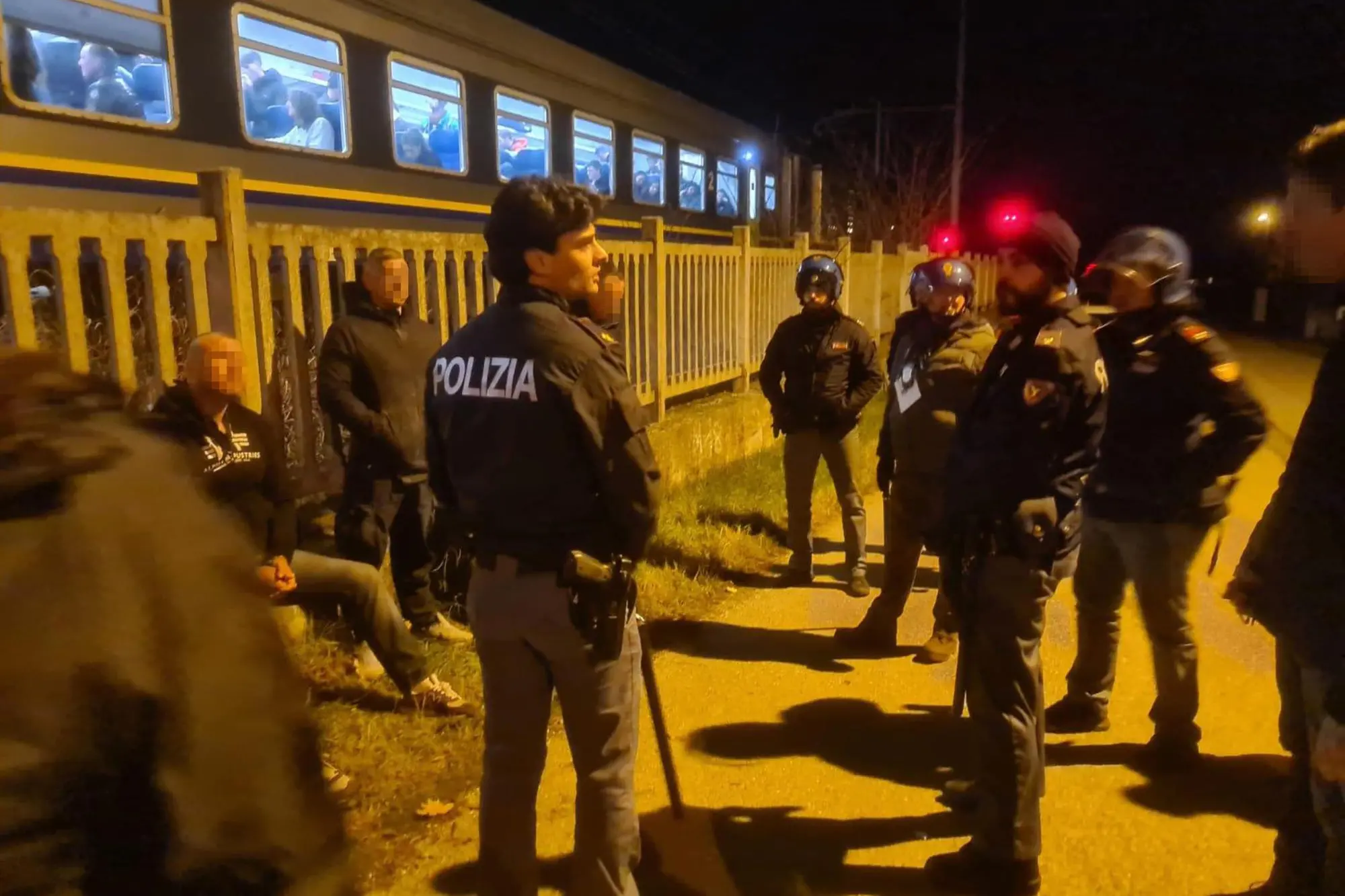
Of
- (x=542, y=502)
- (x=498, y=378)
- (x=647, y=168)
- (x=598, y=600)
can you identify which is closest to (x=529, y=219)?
(x=498, y=378)

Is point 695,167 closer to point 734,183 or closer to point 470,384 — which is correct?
point 734,183

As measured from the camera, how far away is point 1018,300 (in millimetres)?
2736

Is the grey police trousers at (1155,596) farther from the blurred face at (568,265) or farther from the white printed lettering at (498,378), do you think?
the white printed lettering at (498,378)

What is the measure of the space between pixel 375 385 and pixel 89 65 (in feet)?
8.96

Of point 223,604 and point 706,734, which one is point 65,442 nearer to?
point 223,604

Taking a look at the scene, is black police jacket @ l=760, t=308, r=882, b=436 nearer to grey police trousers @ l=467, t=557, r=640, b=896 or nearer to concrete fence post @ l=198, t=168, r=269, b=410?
concrete fence post @ l=198, t=168, r=269, b=410

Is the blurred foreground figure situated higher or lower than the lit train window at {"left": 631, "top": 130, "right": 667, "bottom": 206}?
lower

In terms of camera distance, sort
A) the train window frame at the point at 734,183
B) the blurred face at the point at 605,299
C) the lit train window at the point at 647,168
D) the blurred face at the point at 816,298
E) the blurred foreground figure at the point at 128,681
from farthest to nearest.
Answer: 1. the train window frame at the point at 734,183
2. the lit train window at the point at 647,168
3. the blurred face at the point at 816,298
4. the blurred face at the point at 605,299
5. the blurred foreground figure at the point at 128,681

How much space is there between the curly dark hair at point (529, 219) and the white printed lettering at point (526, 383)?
0.74 feet

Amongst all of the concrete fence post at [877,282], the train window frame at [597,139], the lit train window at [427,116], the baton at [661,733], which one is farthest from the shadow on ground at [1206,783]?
the concrete fence post at [877,282]

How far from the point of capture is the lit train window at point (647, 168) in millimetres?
11266

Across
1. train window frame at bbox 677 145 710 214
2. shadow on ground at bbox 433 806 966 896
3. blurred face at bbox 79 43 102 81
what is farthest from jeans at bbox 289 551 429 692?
train window frame at bbox 677 145 710 214

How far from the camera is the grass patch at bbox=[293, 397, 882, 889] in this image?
10.4 feet

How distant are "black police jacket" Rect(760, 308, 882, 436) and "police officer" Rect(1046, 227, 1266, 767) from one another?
2.02m
